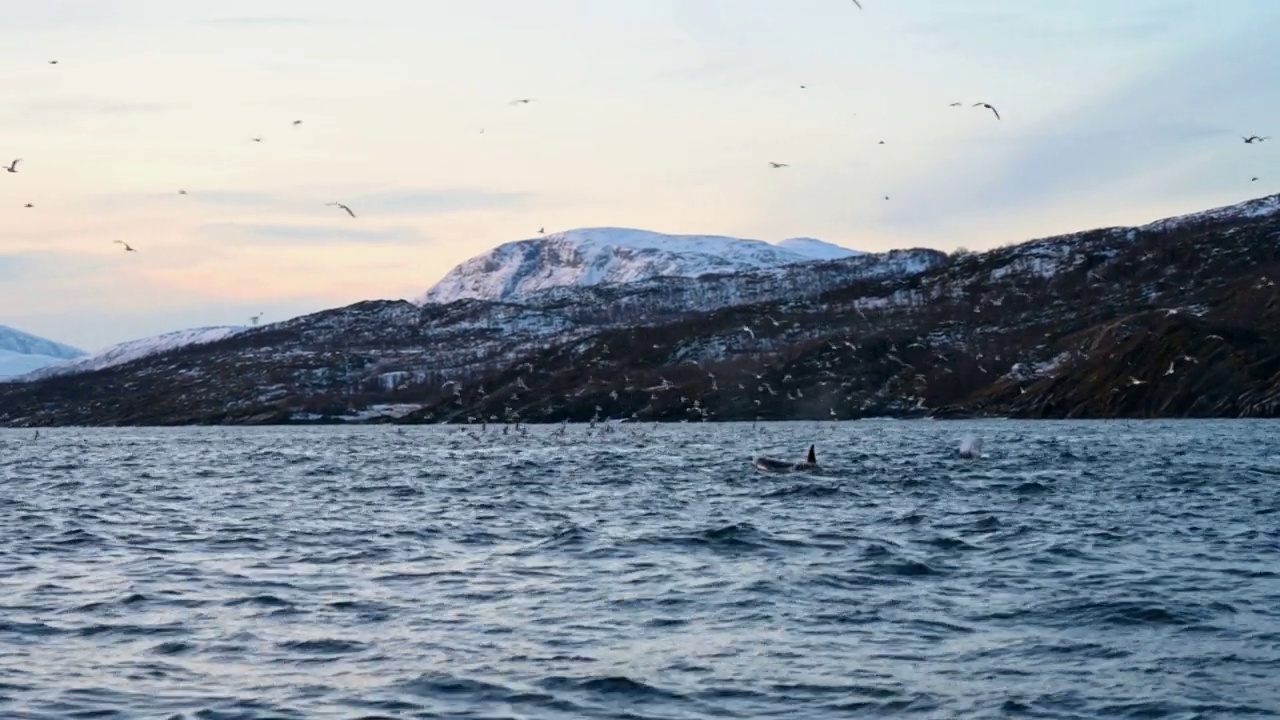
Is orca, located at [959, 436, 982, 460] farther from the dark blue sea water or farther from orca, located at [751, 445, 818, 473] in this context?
the dark blue sea water

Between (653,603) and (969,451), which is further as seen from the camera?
(969,451)

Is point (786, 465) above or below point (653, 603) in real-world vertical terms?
above

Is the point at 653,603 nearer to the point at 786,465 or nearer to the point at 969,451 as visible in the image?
the point at 786,465

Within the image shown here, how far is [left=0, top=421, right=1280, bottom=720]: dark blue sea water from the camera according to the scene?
2188cm

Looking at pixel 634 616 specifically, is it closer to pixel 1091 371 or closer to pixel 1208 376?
pixel 1208 376

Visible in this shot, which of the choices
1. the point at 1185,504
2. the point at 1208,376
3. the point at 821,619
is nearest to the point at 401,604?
the point at 821,619

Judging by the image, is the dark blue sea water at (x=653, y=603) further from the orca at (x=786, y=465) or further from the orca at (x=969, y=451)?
the orca at (x=969, y=451)

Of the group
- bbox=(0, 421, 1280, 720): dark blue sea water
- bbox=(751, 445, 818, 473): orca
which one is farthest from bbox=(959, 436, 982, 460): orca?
bbox=(0, 421, 1280, 720): dark blue sea water

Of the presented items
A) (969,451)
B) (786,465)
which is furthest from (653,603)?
(969,451)

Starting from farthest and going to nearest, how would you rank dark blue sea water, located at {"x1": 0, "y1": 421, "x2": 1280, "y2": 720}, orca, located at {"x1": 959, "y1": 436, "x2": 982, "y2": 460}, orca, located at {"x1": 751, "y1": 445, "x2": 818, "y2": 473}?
1. orca, located at {"x1": 959, "y1": 436, "x2": 982, "y2": 460}
2. orca, located at {"x1": 751, "y1": 445, "x2": 818, "y2": 473}
3. dark blue sea water, located at {"x1": 0, "y1": 421, "x2": 1280, "y2": 720}

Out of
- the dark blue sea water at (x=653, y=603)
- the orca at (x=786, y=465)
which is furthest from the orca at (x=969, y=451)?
the dark blue sea water at (x=653, y=603)

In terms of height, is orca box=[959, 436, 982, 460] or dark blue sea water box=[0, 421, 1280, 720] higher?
orca box=[959, 436, 982, 460]

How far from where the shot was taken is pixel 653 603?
29.8m

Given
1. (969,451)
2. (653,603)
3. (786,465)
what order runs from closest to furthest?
(653,603)
(786,465)
(969,451)
